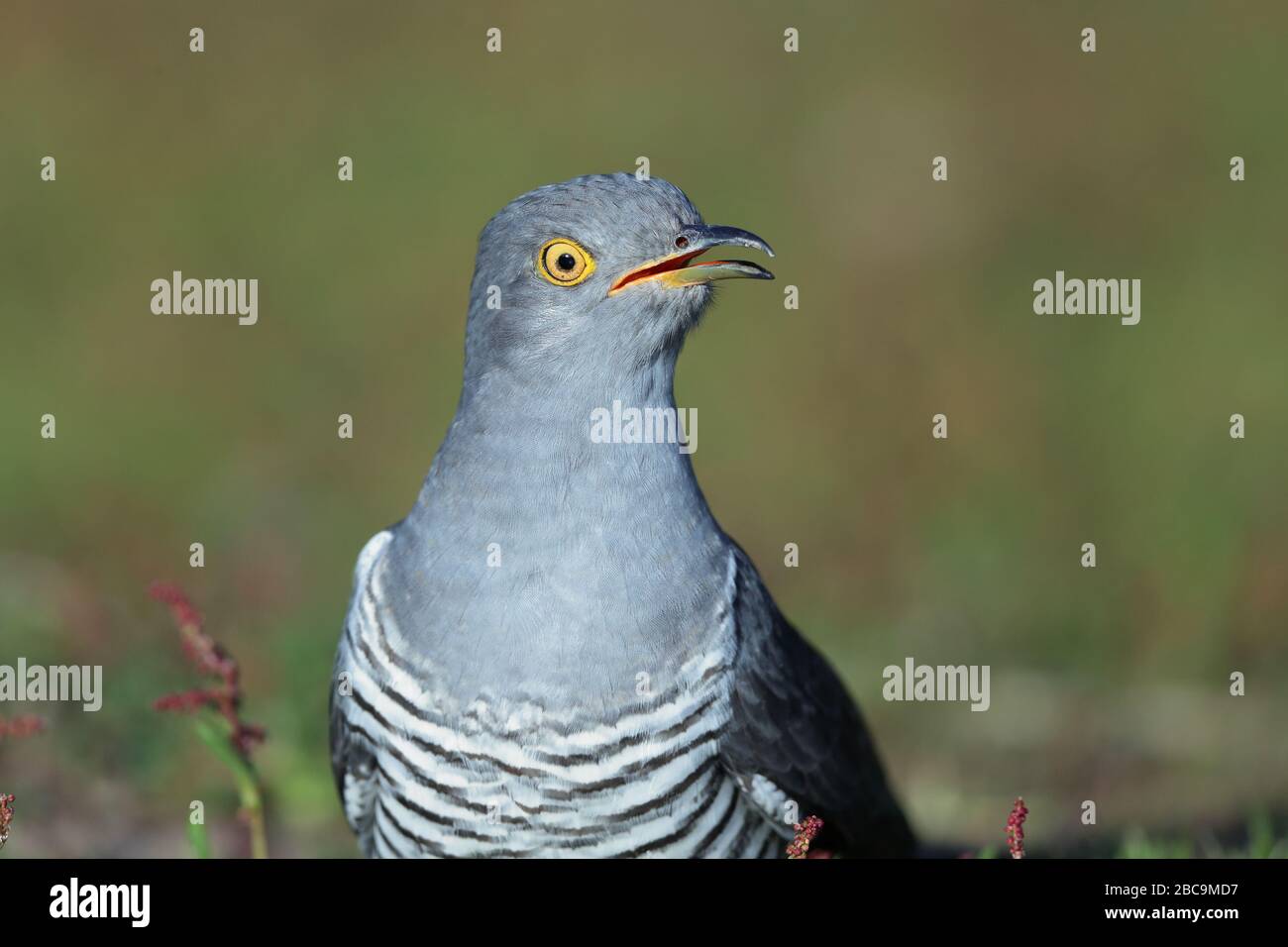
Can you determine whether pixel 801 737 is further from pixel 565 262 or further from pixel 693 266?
pixel 565 262

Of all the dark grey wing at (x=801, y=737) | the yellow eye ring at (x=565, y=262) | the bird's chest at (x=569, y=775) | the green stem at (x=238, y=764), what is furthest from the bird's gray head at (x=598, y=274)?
the green stem at (x=238, y=764)

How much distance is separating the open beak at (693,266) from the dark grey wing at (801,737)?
788mm

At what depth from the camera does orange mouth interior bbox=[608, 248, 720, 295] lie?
3826mm

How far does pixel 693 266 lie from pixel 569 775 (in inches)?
51.3

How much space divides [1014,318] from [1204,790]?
386 centimetres

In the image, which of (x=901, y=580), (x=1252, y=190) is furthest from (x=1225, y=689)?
(x=1252, y=190)

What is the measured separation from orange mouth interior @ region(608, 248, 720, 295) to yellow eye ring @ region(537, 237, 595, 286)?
0.08 metres

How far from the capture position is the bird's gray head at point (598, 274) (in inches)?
150

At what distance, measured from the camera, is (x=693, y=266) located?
12.7 ft

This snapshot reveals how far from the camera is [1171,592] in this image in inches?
283

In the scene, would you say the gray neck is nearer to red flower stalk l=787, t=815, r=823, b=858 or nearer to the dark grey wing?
the dark grey wing

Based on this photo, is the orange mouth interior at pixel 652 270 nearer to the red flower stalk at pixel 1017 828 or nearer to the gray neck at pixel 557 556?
the gray neck at pixel 557 556

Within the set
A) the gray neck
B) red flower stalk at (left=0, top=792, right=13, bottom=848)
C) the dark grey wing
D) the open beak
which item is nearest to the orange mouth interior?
the open beak
